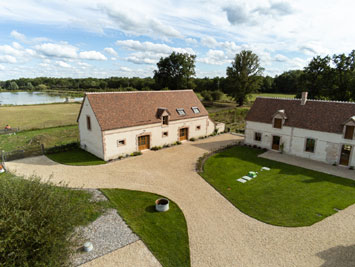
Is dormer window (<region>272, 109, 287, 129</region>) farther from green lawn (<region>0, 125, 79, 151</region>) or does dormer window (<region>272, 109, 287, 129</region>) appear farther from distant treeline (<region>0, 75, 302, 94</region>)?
distant treeline (<region>0, 75, 302, 94</region>)

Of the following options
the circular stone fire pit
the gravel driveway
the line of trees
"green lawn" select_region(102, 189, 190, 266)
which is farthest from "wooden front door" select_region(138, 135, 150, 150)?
the line of trees

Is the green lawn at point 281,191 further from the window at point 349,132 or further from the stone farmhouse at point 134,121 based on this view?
the stone farmhouse at point 134,121

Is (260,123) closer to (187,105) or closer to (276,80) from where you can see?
(187,105)

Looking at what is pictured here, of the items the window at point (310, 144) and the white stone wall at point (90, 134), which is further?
the window at point (310, 144)

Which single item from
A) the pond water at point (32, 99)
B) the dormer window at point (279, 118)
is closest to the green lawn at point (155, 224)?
the dormer window at point (279, 118)

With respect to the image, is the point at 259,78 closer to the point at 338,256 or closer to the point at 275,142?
the point at 275,142

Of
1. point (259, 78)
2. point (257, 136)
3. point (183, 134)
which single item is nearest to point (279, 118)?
point (257, 136)
